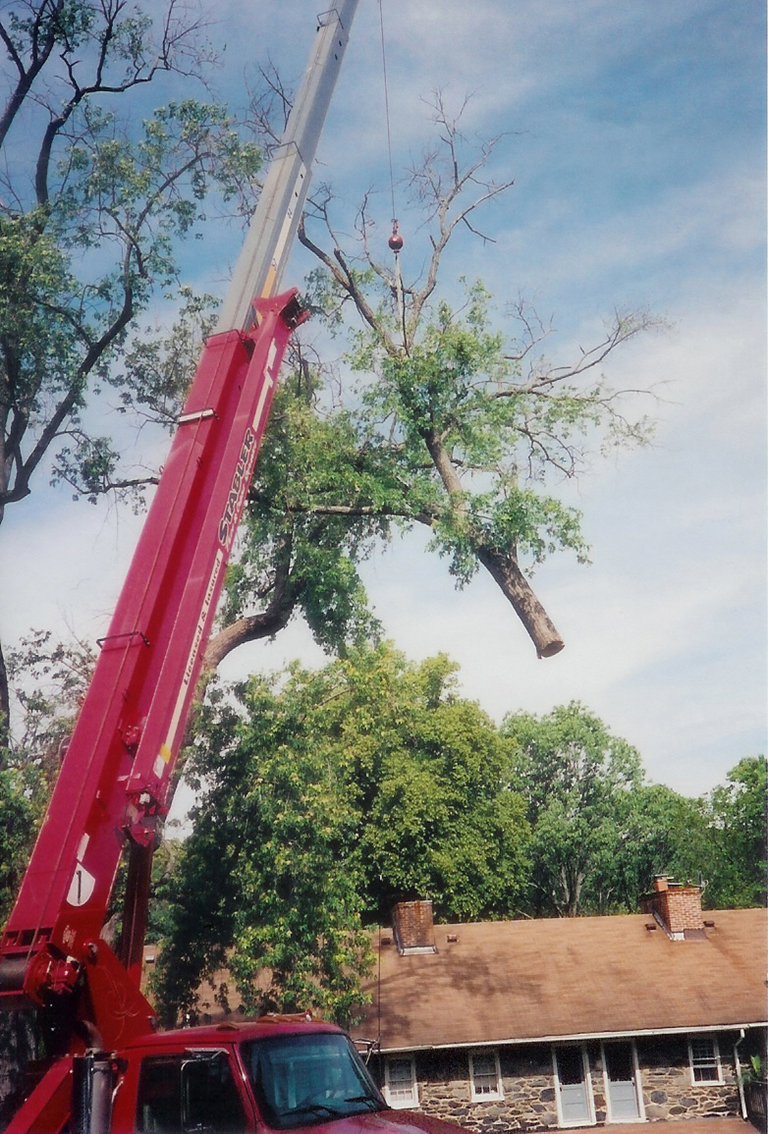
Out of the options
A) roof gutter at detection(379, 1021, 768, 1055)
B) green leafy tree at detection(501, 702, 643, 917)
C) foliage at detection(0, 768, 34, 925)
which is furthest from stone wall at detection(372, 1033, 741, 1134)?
green leafy tree at detection(501, 702, 643, 917)

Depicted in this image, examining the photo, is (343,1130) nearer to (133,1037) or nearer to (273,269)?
(133,1037)

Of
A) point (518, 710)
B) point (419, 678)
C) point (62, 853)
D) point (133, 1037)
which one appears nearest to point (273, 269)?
point (62, 853)

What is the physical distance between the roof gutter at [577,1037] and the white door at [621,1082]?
0.50 meters

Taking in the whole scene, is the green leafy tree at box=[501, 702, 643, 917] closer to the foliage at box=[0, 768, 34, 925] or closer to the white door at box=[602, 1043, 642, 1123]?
the white door at box=[602, 1043, 642, 1123]

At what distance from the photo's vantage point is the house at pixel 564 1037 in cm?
1762

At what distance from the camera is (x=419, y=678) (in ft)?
118

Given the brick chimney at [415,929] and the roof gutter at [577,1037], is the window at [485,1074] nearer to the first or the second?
the roof gutter at [577,1037]

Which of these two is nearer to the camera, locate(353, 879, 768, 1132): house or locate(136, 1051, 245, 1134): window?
locate(136, 1051, 245, 1134): window

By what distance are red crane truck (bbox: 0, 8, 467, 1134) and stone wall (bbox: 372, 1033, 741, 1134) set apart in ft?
45.7

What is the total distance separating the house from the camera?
694 inches

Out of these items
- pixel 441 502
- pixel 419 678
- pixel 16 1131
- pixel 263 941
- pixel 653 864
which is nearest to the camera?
pixel 16 1131

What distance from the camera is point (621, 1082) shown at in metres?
18.5

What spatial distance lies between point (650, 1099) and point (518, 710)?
1104 inches

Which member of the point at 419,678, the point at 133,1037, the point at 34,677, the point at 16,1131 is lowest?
the point at 16,1131
